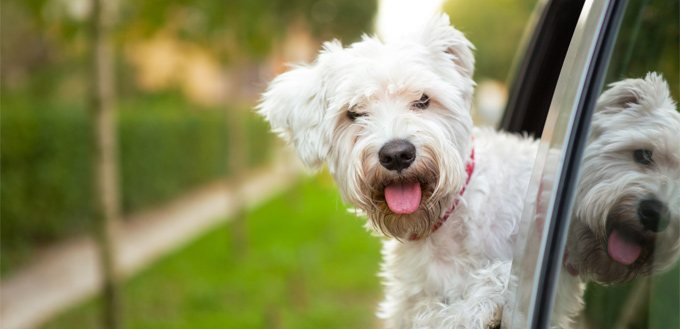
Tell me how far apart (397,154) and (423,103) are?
269mm

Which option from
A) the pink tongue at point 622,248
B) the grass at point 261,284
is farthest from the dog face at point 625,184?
the grass at point 261,284

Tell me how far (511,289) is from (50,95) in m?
16.9

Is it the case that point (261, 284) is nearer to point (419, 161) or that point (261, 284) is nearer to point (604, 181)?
point (419, 161)

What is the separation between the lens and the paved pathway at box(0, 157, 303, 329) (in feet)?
22.7

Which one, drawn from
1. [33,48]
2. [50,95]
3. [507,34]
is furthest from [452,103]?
[507,34]

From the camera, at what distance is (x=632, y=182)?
5.00 ft

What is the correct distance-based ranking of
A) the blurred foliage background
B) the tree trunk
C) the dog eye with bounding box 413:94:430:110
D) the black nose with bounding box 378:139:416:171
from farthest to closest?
1. the blurred foliage background
2. the tree trunk
3. the dog eye with bounding box 413:94:430:110
4. the black nose with bounding box 378:139:416:171

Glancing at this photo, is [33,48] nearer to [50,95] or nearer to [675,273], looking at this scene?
[50,95]

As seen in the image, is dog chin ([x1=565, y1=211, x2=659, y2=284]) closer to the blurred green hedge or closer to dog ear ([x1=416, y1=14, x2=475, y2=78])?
dog ear ([x1=416, y1=14, x2=475, y2=78])

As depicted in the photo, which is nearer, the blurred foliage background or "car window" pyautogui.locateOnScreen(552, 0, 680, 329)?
"car window" pyautogui.locateOnScreen(552, 0, 680, 329)

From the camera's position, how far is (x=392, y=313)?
2188mm

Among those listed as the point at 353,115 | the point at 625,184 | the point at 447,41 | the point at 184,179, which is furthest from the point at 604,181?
the point at 184,179

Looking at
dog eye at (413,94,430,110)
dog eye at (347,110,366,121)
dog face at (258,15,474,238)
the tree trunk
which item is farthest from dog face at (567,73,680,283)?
the tree trunk

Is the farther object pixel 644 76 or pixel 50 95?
pixel 50 95
